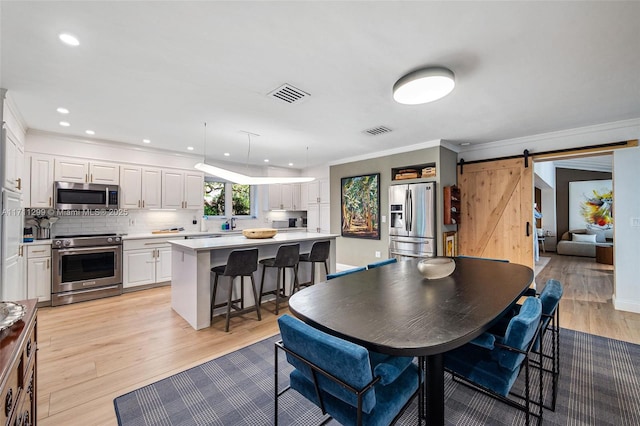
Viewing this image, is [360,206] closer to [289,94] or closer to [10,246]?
[289,94]

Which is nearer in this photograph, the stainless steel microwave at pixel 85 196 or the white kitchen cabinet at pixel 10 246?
the white kitchen cabinet at pixel 10 246

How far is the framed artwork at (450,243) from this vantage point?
4.64 m

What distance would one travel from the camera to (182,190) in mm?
5242

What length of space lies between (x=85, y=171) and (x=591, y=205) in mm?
12587

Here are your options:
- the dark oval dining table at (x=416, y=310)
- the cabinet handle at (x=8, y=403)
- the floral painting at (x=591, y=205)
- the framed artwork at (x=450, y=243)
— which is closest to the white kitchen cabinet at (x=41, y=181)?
the cabinet handle at (x=8, y=403)

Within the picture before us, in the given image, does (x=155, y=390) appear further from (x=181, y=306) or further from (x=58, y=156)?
(x=58, y=156)

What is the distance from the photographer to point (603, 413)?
1.74 meters

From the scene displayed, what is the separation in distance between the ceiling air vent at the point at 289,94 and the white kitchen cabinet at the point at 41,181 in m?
3.65

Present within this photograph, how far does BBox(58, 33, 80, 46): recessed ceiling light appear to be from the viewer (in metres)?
1.86

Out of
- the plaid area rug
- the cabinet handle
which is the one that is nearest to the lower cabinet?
the plaid area rug

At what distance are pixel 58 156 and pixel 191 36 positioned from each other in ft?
12.1

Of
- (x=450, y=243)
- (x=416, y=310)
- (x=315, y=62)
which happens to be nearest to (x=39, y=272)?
(x=315, y=62)

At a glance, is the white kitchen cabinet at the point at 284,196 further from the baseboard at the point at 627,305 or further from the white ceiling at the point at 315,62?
Result: the baseboard at the point at 627,305

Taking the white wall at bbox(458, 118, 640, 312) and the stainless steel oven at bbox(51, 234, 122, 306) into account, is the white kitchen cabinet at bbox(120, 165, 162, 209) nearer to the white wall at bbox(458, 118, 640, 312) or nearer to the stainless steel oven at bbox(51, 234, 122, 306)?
the stainless steel oven at bbox(51, 234, 122, 306)
